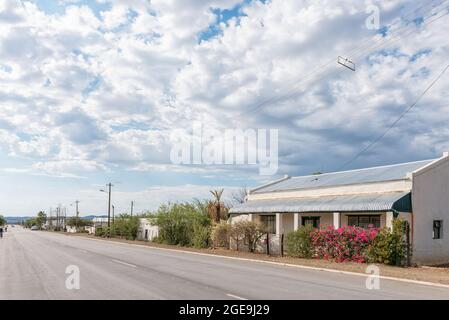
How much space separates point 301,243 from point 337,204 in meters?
2.99

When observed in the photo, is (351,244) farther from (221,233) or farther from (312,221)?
(221,233)

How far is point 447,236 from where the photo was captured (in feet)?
78.7

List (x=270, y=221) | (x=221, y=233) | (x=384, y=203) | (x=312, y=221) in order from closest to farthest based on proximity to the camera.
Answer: (x=384, y=203) → (x=312, y=221) → (x=221, y=233) → (x=270, y=221)

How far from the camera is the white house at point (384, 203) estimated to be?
2270cm

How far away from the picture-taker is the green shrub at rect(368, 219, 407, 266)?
68.9ft

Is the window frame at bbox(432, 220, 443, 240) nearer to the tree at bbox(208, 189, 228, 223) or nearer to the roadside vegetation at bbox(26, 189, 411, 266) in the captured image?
the roadside vegetation at bbox(26, 189, 411, 266)

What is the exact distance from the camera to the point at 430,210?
2338 centimetres

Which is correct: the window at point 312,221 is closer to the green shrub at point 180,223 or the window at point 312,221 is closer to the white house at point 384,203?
the white house at point 384,203

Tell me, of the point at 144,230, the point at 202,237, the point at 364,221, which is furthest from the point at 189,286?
the point at 144,230

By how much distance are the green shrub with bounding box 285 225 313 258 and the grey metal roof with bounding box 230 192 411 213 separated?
1.83 m

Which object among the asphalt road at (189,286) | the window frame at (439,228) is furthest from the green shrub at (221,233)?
the asphalt road at (189,286)
